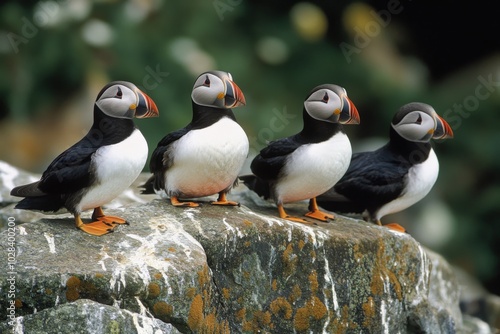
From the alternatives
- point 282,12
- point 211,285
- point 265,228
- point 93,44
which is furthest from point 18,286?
point 282,12

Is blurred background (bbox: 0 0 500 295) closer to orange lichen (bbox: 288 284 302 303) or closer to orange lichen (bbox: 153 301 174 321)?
orange lichen (bbox: 288 284 302 303)

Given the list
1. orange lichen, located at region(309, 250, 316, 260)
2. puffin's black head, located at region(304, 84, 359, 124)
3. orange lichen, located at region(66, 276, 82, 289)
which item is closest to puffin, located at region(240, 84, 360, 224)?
puffin's black head, located at region(304, 84, 359, 124)

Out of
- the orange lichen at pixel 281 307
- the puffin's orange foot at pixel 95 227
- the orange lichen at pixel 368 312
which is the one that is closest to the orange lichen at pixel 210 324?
the orange lichen at pixel 281 307

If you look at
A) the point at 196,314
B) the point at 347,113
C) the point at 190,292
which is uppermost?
the point at 347,113

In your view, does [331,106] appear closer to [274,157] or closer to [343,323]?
[274,157]

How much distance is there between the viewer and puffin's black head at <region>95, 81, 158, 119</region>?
5055mm

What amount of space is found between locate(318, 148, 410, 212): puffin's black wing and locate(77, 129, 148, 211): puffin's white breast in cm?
160

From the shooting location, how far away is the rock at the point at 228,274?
4.44 meters

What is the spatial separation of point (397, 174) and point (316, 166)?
0.72m

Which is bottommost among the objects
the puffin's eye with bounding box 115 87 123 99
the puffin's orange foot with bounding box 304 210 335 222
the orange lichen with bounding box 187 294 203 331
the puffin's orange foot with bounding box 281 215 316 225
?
the orange lichen with bounding box 187 294 203 331

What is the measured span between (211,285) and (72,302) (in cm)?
82

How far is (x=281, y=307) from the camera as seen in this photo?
525 cm

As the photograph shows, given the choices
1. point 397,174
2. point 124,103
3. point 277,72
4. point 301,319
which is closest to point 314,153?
point 397,174

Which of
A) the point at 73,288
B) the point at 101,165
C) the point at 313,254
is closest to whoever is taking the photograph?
the point at 73,288
